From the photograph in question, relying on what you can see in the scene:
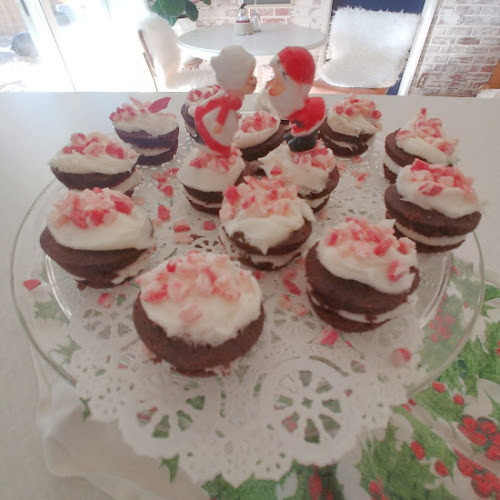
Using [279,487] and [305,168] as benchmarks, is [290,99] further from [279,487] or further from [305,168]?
[279,487]

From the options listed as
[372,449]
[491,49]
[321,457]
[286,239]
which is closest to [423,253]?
[286,239]

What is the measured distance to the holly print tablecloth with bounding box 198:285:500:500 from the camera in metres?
1.25

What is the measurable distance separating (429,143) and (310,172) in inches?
31.5

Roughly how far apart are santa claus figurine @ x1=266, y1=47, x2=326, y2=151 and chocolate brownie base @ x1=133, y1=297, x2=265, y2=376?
1097 millimetres

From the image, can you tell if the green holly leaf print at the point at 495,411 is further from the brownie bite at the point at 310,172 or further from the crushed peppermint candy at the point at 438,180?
the brownie bite at the point at 310,172

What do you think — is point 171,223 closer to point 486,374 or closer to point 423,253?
point 423,253

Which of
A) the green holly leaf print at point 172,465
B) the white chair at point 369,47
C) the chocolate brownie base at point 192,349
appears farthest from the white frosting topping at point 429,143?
the white chair at point 369,47

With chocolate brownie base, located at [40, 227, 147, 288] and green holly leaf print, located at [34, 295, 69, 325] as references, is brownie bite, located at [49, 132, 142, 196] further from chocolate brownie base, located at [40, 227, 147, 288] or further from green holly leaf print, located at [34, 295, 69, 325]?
green holly leaf print, located at [34, 295, 69, 325]

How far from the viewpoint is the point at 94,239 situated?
162 cm

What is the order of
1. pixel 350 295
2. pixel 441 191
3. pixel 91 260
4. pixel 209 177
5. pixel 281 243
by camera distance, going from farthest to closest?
pixel 209 177 → pixel 441 191 → pixel 281 243 → pixel 91 260 → pixel 350 295

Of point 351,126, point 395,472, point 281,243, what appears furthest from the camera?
point 351,126

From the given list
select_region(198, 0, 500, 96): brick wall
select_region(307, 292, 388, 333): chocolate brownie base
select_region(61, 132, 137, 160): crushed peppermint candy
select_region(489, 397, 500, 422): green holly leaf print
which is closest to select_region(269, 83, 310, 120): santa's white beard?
select_region(61, 132, 137, 160): crushed peppermint candy

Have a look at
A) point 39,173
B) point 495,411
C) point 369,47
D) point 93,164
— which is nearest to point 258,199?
point 93,164

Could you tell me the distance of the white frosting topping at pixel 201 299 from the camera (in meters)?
1.28
